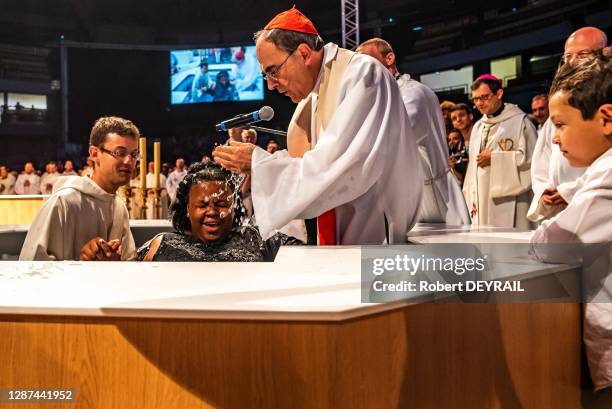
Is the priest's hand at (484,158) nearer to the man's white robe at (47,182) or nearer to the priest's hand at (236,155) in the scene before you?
the priest's hand at (236,155)

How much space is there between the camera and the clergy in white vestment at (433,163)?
11.1 feet

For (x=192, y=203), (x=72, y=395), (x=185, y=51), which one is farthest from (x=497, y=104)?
(x=185, y=51)

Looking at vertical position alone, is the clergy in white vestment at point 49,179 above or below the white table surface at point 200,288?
above

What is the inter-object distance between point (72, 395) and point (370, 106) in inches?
51.9

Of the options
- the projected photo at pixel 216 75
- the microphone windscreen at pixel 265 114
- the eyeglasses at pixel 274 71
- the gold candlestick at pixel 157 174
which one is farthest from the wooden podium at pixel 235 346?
the projected photo at pixel 216 75

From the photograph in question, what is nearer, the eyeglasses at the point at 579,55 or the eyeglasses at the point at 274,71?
→ the eyeglasses at the point at 579,55

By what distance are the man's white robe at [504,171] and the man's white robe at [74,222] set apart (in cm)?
282

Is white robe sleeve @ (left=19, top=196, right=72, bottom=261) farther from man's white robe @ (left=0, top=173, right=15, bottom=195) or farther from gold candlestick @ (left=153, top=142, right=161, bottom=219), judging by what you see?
man's white robe @ (left=0, top=173, right=15, bottom=195)

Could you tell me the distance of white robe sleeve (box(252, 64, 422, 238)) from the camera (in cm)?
204

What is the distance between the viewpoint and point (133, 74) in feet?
64.3

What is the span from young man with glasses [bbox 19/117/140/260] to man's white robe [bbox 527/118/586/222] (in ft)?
5.29

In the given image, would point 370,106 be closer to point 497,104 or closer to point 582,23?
point 497,104

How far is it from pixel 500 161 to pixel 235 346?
398 cm

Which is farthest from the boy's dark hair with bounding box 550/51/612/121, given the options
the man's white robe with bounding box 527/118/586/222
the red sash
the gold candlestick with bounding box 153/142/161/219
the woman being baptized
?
the gold candlestick with bounding box 153/142/161/219
